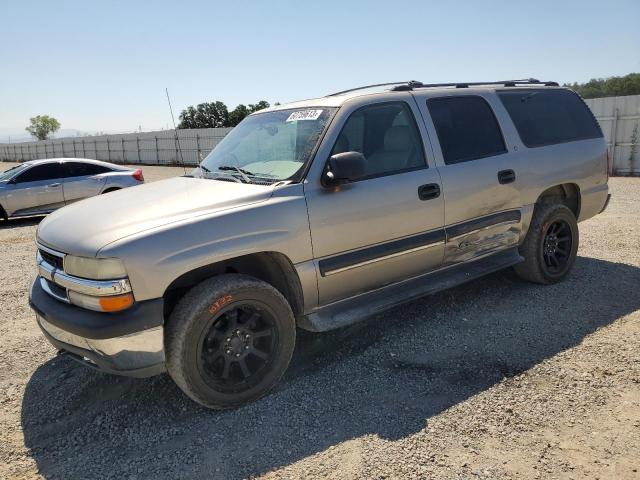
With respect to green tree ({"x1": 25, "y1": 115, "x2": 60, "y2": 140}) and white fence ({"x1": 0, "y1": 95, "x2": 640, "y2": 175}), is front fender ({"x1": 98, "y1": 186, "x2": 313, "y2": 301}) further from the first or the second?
green tree ({"x1": 25, "y1": 115, "x2": 60, "y2": 140})

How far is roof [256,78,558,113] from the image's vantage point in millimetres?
3918

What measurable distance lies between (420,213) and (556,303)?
1.82m

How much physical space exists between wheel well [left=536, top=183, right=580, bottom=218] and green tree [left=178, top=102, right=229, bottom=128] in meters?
50.3

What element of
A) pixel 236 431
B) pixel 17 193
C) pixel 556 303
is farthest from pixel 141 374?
pixel 17 193

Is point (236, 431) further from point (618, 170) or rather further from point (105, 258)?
point (618, 170)

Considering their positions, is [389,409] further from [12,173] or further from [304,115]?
[12,173]

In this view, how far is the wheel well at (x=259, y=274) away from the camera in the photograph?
322 centimetres

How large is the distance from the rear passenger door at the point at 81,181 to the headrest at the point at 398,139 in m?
9.26

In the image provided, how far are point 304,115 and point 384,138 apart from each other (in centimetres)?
64

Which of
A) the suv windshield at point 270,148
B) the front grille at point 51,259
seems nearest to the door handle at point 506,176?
the suv windshield at point 270,148

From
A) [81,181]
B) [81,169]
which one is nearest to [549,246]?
[81,181]

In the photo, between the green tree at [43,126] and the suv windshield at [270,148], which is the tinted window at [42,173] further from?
the green tree at [43,126]

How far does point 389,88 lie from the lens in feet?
13.8

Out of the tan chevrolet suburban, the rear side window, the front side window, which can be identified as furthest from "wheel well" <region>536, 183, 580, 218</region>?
the front side window
